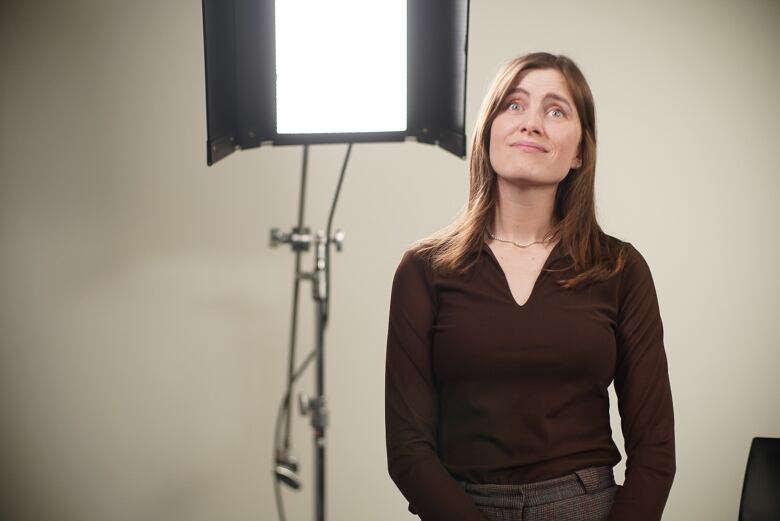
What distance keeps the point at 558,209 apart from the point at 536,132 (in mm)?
174

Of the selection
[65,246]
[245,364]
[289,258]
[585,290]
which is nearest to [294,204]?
[289,258]

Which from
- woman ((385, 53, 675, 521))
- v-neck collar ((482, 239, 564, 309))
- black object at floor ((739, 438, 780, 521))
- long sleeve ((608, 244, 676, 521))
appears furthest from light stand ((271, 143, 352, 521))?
black object at floor ((739, 438, 780, 521))

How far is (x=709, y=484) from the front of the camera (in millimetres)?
2328

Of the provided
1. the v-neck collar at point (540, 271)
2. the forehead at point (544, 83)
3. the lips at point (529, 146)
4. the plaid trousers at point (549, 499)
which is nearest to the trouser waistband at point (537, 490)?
the plaid trousers at point (549, 499)

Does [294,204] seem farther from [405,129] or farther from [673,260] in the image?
[673,260]

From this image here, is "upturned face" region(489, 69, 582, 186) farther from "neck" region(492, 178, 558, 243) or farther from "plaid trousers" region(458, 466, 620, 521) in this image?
"plaid trousers" region(458, 466, 620, 521)

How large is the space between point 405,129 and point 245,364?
0.91m

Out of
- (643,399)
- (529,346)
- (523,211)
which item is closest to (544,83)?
(523,211)

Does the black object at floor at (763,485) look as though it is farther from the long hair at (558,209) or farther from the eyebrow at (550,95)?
the eyebrow at (550,95)

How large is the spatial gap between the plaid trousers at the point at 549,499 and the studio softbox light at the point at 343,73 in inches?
25.5

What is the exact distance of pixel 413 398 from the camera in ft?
4.42

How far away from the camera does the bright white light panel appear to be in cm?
153

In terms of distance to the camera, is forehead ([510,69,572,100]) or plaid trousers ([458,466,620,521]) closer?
plaid trousers ([458,466,620,521])

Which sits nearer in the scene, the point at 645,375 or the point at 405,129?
the point at 645,375
